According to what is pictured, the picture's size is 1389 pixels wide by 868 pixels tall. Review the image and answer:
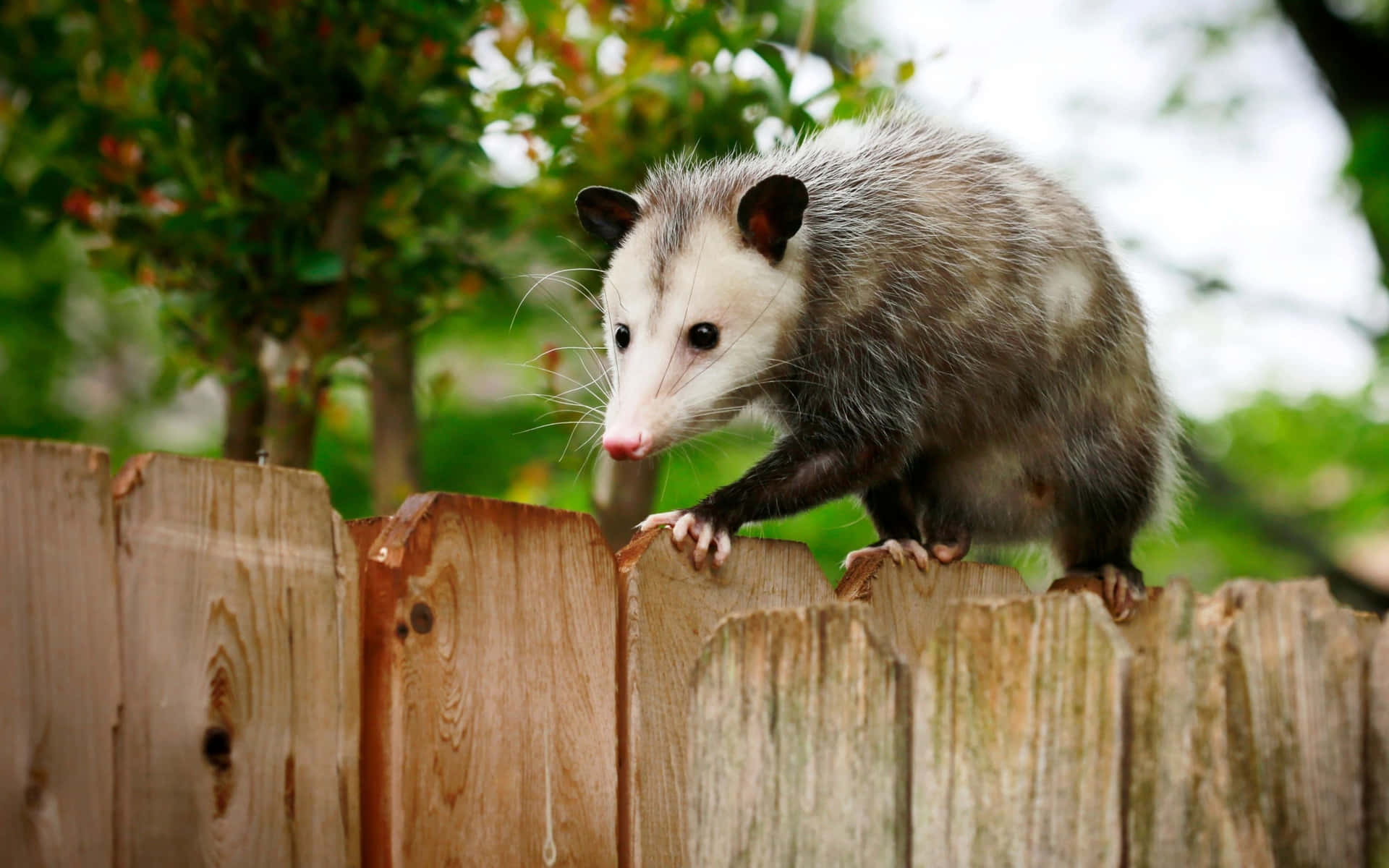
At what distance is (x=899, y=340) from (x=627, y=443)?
561 millimetres

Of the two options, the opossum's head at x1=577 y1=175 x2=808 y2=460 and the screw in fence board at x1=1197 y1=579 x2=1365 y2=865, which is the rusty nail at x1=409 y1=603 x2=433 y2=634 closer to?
the opossum's head at x1=577 y1=175 x2=808 y2=460

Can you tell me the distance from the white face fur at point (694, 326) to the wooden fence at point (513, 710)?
493 millimetres

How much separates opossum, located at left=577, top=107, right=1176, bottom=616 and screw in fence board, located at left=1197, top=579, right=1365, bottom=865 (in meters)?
0.80

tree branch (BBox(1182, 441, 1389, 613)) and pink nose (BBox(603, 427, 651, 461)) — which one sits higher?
tree branch (BBox(1182, 441, 1389, 613))

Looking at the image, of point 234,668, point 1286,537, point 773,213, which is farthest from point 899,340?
point 1286,537

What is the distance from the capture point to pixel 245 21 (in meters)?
2.21

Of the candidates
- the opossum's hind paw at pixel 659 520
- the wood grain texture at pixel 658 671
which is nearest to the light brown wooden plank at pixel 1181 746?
the wood grain texture at pixel 658 671

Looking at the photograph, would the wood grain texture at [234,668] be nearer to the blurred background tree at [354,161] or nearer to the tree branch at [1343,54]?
the blurred background tree at [354,161]

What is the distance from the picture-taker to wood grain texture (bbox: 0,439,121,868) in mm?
1104

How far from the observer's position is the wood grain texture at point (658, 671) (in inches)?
58.8

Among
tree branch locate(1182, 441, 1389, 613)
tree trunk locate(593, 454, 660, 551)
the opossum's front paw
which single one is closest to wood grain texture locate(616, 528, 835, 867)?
the opossum's front paw

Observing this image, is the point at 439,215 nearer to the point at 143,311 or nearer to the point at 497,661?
the point at 497,661

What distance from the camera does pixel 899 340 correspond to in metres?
2.09

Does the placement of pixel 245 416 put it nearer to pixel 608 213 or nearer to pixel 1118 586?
pixel 608 213
